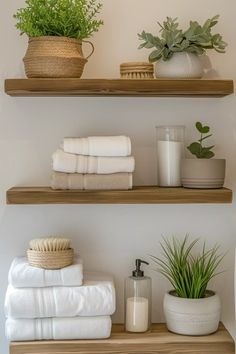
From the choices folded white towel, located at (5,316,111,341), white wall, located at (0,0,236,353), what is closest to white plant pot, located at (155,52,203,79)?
white wall, located at (0,0,236,353)

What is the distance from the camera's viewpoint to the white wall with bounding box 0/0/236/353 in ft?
6.88

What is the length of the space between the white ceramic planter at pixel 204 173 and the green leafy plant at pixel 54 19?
1.70 ft

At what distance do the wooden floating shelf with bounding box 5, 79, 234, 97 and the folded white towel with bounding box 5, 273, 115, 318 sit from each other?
1.96ft

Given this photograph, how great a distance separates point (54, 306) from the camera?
193 cm

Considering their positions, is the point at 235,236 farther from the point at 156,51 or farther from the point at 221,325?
the point at 156,51

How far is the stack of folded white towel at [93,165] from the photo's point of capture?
1.94 m

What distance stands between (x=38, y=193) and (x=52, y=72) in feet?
1.19

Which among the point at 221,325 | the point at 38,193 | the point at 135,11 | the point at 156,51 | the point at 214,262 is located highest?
the point at 135,11

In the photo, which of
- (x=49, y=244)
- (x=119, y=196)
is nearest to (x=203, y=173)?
(x=119, y=196)

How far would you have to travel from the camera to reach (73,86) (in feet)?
6.23

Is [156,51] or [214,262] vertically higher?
[156,51]

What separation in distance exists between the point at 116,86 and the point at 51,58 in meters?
0.21

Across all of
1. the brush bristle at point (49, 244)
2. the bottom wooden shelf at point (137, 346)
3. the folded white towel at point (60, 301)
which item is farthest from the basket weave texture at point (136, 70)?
the bottom wooden shelf at point (137, 346)

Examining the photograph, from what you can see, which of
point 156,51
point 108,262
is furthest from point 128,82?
point 108,262
